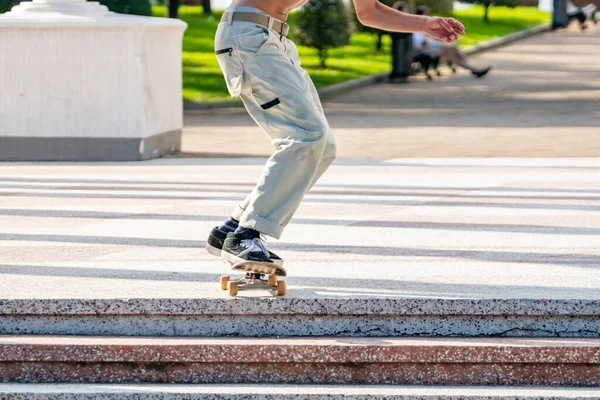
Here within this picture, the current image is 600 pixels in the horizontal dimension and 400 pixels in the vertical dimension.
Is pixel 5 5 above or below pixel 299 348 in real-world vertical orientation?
below

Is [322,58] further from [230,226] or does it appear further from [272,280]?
[272,280]

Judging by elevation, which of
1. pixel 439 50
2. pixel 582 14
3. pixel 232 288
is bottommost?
pixel 582 14

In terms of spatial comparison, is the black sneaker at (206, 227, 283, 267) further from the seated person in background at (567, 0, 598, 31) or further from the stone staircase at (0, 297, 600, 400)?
the seated person in background at (567, 0, 598, 31)

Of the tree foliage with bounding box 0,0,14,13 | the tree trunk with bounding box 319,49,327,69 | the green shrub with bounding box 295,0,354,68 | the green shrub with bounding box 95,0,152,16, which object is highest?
the green shrub with bounding box 95,0,152,16

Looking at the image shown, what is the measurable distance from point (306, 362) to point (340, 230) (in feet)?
9.01

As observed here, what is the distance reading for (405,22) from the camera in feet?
18.0

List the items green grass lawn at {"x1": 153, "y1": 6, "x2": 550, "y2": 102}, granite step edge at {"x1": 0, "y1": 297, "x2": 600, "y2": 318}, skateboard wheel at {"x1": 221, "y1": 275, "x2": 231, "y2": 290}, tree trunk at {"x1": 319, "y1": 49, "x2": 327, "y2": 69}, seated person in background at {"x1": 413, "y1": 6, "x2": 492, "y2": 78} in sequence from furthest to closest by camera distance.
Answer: tree trunk at {"x1": 319, "y1": 49, "x2": 327, "y2": 69} → seated person in background at {"x1": 413, "y1": 6, "x2": 492, "y2": 78} → green grass lawn at {"x1": 153, "y1": 6, "x2": 550, "y2": 102} → skateboard wheel at {"x1": 221, "y1": 275, "x2": 231, "y2": 290} → granite step edge at {"x1": 0, "y1": 297, "x2": 600, "y2": 318}

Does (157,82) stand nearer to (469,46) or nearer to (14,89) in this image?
(14,89)

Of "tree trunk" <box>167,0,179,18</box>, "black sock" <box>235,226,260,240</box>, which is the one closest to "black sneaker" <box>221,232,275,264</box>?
"black sock" <box>235,226,260,240</box>

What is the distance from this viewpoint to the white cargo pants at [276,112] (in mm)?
5285

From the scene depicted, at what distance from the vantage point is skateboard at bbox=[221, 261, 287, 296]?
17.2 ft

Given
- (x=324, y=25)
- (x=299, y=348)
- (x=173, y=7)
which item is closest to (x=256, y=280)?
(x=299, y=348)

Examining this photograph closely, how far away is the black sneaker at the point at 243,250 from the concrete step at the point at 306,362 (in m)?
0.51

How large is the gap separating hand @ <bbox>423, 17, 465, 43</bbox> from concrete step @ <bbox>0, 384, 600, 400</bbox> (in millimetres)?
1452
